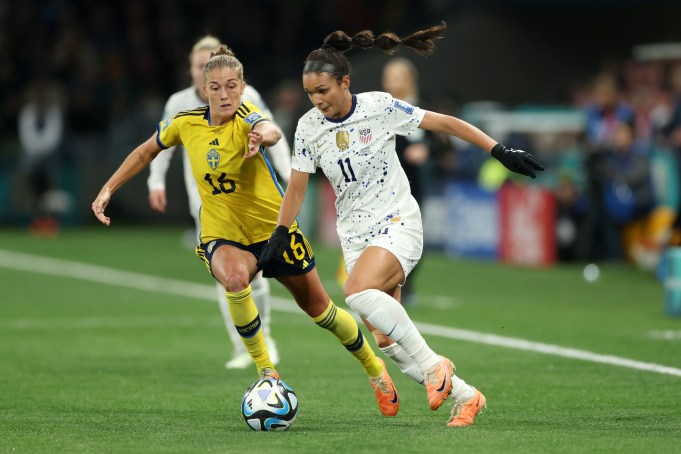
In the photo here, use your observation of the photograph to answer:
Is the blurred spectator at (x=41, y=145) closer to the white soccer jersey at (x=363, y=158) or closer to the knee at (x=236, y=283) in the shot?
the knee at (x=236, y=283)

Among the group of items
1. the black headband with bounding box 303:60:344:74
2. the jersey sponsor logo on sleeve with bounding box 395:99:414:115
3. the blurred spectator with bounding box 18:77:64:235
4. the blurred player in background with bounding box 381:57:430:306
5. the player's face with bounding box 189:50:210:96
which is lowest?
the blurred spectator with bounding box 18:77:64:235

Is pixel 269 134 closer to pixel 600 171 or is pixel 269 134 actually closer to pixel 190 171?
pixel 190 171

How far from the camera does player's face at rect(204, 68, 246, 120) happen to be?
8.08m

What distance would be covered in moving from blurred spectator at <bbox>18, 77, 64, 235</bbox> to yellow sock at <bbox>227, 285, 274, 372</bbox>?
1817cm

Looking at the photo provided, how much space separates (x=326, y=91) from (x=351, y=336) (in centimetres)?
150

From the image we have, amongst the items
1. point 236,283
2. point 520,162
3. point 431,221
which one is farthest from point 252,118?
point 431,221

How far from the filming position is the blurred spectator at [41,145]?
26062mm

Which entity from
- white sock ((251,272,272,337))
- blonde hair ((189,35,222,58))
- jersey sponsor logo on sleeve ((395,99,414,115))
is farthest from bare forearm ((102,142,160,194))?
white sock ((251,272,272,337))

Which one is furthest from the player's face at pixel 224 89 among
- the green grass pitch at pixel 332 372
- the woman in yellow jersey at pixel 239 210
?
the green grass pitch at pixel 332 372

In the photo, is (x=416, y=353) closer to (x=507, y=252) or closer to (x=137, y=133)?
(x=507, y=252)

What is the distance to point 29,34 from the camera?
2942cm

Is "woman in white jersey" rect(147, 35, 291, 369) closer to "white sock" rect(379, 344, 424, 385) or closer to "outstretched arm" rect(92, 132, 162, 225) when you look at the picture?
"outstretched arm" rect(92, 132, 162, 225)

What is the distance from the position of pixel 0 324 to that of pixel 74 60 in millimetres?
16186

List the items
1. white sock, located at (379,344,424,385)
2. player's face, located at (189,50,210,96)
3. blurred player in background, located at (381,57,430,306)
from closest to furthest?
white sock, located at (379,344,424,385), player's face, located at (189,50,210,96), blurred player in background, located at (381,57,430,306)
